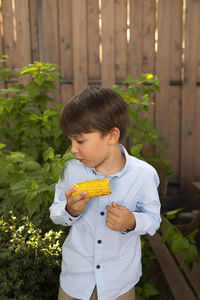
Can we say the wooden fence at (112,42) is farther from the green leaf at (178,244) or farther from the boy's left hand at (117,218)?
the boy's left hand at (117,218)

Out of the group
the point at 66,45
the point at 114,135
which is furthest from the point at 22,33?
the point at 114,135

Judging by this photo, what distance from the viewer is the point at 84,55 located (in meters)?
4.13

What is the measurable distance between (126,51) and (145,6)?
22.1 inches

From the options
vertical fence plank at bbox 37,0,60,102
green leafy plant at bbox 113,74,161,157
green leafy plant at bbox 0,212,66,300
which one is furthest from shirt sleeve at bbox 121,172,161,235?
vertical fence plank at bbox 37,0,60,102

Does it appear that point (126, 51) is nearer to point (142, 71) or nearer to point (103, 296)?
point (142, 71)

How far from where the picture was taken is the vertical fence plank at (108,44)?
4070 mm

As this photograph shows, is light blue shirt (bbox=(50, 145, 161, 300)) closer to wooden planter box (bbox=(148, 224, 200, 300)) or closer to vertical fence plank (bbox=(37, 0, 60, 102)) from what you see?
wooden planter box (bbox=(148, 224, 200, 300))

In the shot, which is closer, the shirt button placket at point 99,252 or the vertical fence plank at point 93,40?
the shirt button placket at point 99,252

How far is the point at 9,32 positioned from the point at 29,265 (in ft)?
9.65

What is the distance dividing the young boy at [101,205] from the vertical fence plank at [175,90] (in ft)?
9.29

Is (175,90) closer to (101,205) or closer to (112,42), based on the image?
(112,42)

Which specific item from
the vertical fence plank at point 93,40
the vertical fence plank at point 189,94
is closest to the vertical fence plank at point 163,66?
the vertical fence plank at point 189,94

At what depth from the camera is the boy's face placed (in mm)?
1483

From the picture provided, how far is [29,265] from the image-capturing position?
7.20 ft
